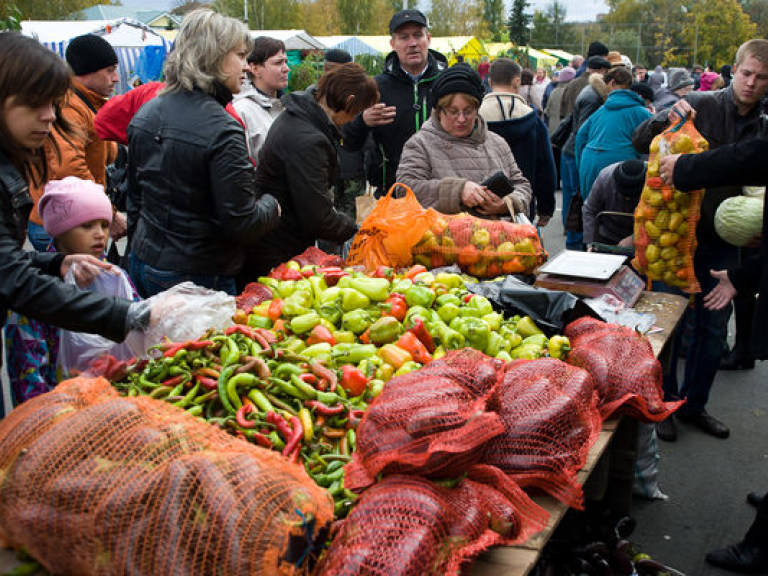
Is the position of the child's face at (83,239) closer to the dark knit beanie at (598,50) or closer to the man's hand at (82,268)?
the man's hand at (82,268)

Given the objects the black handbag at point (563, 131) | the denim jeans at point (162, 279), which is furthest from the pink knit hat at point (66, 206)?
the black handbag at point (563, 131)

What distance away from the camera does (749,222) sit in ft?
12.0

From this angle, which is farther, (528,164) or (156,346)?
(528,164)

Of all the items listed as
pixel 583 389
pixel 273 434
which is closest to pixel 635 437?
pixel 583 389

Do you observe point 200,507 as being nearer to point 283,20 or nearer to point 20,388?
point 20,388

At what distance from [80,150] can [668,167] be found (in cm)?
393

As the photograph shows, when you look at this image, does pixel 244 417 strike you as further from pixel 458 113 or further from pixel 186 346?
pixel 458 113

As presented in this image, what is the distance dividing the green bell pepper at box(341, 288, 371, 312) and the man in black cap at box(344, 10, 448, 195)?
2.34 metres

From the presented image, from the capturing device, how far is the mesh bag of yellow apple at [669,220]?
4.01m

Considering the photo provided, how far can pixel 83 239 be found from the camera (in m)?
3.30

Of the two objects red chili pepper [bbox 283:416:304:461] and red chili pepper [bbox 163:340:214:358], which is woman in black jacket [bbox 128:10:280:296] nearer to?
red chili pepper [bbox 163:340:214:358]

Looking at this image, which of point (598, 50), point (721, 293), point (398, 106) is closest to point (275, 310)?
point (721, 293)

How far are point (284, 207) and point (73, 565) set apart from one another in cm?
290

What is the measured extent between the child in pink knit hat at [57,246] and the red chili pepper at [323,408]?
1323 mm
